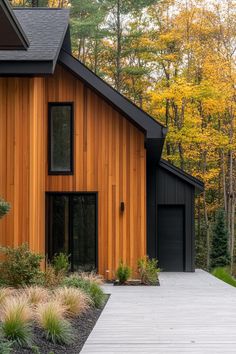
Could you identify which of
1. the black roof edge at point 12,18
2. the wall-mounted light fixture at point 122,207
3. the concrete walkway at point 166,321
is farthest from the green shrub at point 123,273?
the black roof edge at point 12,18

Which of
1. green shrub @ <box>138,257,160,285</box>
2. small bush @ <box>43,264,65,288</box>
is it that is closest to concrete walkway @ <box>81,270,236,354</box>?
green shrub @ <box>138,257,160,285</box>

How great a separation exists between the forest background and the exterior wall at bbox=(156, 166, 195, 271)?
6972mm

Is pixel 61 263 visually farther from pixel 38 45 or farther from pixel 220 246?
pixel 220 246

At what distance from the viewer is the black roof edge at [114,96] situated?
13.1m

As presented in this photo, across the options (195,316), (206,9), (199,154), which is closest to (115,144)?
(195,316)

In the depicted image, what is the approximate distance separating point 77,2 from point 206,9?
610 centimetres

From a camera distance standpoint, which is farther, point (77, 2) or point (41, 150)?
point (77, 2)

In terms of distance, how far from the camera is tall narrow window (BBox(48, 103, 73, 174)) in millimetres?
13891

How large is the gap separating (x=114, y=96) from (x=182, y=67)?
1337 cm

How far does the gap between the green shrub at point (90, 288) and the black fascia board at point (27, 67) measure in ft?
13.2

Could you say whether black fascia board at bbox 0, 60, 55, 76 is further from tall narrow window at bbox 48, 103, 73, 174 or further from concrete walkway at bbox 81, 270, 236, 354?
concrete walkway at bbox 81, 270, 236, 354

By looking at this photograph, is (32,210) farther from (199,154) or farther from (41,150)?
(199,154)

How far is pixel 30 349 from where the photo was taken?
563 centimetres

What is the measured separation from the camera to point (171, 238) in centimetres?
1650
